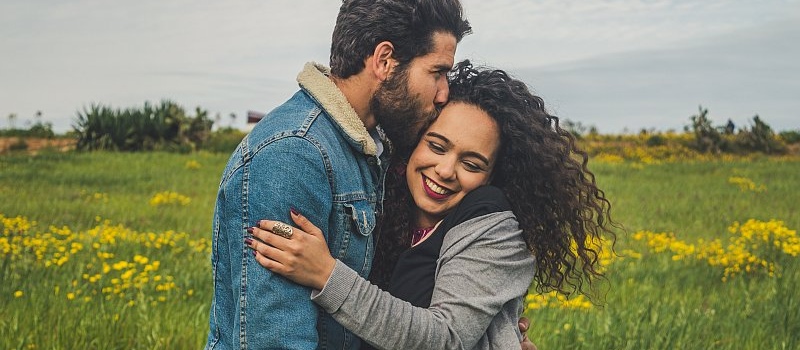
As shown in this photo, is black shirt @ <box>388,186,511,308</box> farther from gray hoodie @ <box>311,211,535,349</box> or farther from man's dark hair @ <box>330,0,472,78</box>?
man's dark hair @ <box>330,0,472,78</box>

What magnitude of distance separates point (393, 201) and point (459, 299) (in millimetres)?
623

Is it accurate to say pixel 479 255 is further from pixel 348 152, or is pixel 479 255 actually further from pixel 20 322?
pixel 20 322

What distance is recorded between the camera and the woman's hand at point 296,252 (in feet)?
8.14

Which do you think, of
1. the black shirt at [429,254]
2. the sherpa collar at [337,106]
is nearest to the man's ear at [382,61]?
the sherpa collar at [337,106]

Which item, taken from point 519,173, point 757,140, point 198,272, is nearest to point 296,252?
point 519,173

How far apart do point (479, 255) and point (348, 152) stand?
55 centimetres

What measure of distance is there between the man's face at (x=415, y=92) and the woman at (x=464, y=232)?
9 cm

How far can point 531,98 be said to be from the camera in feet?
10.7

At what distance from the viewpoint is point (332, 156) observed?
262 centimetres

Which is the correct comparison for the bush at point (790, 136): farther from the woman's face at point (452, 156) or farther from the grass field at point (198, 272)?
the woman's face at point (452, 156)

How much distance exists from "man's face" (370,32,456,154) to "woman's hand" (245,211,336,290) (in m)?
0.54

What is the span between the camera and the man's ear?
9.22ft

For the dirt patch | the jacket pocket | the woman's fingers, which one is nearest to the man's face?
the jacket pocket

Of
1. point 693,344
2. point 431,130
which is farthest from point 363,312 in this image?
point 693,344
